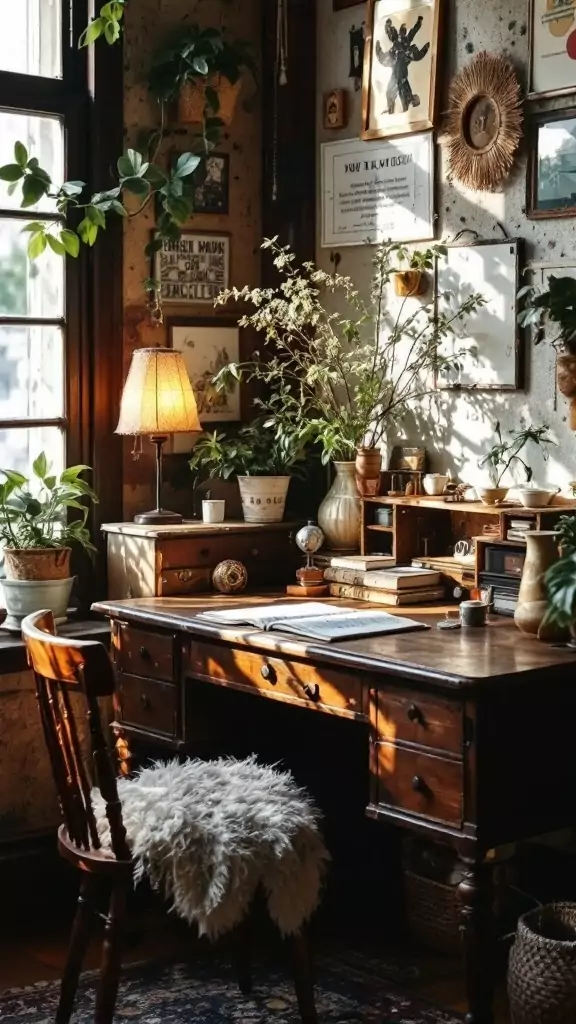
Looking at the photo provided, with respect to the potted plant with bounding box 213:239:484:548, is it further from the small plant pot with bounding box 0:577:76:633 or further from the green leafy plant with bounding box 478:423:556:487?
the small plant pot with bounding box 0:577:76:633

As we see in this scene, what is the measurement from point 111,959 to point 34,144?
2.35 m

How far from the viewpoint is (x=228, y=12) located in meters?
4.44

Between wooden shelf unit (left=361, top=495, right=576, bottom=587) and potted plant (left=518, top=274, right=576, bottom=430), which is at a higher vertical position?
potted plant (left=518, top=274, right=576, bottom=430)

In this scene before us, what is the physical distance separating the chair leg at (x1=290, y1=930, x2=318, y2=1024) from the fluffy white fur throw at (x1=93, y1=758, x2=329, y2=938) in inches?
2.8

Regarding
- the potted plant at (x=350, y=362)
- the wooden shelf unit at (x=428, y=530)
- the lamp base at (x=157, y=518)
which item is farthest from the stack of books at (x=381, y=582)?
the lamp base at (x=157, y=518)

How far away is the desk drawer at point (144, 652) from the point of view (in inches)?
146

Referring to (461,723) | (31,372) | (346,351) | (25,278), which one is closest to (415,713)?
(461,723)

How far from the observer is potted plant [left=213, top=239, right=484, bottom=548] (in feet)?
13.4

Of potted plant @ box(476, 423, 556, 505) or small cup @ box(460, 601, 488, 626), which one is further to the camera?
potted plant @ box(476, 423, 556, 505)

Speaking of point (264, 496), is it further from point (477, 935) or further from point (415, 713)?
point (477, 935)

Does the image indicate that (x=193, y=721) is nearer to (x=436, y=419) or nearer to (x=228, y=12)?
(x=436, y=419)

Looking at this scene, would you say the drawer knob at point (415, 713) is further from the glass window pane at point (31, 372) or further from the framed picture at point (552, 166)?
the glass window pane at point (31, 372)

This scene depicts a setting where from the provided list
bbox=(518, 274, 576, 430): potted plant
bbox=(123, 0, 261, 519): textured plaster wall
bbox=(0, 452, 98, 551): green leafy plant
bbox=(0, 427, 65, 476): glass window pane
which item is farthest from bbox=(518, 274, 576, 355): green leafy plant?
bbox=(0, 427, 65, 476): glass window pane

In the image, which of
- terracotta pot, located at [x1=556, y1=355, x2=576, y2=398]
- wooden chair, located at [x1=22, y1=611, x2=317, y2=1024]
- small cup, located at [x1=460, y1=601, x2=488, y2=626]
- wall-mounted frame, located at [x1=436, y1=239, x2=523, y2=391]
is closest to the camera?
wooden chair, located at [x1=22, y1=611, x2=317, y2=1024]
